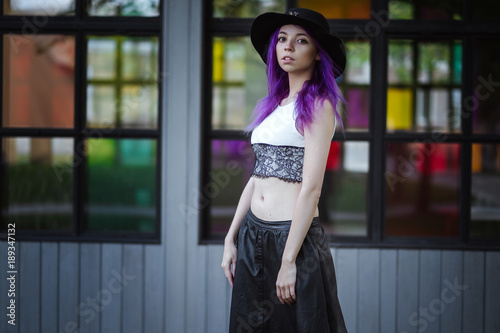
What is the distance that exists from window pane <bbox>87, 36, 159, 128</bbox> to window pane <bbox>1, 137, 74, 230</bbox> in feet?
1.21

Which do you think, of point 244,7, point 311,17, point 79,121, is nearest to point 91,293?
point 79,121

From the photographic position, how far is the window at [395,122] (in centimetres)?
354

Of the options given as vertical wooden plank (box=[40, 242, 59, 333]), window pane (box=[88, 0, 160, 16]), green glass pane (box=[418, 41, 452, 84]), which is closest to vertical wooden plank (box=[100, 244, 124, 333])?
vertical wooden plank (box=[40, 242, 59, 333])

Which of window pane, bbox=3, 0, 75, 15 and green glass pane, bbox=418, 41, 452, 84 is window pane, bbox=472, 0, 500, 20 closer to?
green glass pane, bbox=418, 41, 452, 84

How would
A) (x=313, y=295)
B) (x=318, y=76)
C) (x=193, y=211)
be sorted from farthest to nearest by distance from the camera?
(x=193, y=211)
(x=318, y=76)
(x=313, y=295)

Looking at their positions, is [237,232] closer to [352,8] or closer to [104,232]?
[104,232]

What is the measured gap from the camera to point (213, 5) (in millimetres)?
3607

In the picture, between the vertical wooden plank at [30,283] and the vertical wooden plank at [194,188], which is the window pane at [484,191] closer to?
the vertical wooden plank at [194,188]

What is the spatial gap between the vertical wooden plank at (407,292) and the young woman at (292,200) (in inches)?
55.4

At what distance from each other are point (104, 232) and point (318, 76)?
2.08 metres

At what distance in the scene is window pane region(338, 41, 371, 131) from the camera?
3615mm

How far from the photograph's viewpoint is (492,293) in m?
3.48

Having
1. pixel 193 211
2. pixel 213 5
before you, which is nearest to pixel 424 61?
pixel 213 5

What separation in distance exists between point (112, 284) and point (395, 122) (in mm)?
2198
